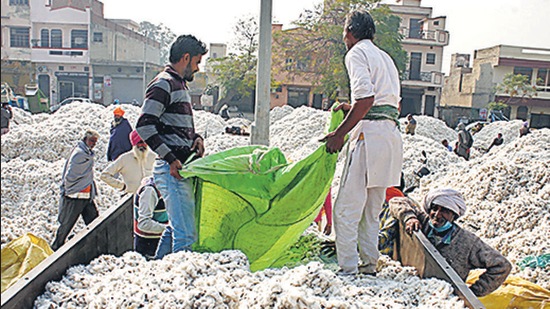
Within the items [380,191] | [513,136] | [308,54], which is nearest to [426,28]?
[308,54]

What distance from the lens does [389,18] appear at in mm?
31969

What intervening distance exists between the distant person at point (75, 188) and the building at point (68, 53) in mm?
35940

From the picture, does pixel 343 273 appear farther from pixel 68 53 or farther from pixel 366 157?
pixel 68 53

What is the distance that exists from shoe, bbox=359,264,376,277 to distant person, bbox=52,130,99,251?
3.86 m

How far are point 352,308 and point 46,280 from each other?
1.45 meters

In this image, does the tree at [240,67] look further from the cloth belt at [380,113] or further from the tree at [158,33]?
the tree at [158,33]

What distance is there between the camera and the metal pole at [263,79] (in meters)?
6.18

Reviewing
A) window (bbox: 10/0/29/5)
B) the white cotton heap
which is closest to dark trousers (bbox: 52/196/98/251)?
the white cotton heap

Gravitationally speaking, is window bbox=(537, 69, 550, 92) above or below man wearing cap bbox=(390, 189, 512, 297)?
above

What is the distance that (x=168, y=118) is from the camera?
329 centimetres

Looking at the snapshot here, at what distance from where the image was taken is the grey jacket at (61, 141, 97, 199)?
5988 millimetres

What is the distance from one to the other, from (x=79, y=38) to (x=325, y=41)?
Result: 22.0m

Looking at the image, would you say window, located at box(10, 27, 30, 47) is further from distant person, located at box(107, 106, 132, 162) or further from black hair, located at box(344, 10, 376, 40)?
black hair, located at box(344, 10, 376, 40)

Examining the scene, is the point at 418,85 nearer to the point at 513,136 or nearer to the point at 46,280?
the point at 513,136
